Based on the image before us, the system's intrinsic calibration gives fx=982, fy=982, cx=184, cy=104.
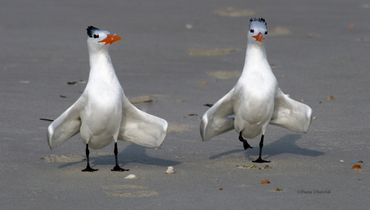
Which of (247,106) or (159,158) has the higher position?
(247,106)

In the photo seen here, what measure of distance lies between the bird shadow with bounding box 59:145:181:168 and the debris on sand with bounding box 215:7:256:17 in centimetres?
564

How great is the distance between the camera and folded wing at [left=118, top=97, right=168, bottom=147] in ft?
24.6

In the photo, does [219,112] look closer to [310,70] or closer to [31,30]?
[310,70]

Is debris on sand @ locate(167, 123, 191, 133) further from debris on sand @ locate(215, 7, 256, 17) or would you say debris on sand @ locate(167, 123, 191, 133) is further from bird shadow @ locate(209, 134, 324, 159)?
debris on sand @ locate(215, 7, 256, 17)

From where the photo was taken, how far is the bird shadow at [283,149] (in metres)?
7.87

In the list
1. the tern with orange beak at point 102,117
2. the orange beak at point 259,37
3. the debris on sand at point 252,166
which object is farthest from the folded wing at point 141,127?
the orange beak at point 259,37

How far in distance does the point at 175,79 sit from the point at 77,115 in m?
3.18

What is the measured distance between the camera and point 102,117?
7.21 metres

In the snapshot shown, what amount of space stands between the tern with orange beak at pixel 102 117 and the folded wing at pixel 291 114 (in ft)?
3.42

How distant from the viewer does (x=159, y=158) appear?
7.75 metres

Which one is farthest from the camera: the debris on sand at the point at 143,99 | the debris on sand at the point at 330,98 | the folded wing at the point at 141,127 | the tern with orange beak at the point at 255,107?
the debris on sand at the point at 330,98

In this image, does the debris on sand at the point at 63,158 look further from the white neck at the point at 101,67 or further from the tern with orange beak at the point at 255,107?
the tern with orange beak at the point at 255,107

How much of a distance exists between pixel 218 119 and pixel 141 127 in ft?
2.15

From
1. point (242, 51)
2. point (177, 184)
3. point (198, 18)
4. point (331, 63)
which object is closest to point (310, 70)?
point (331, 63)
